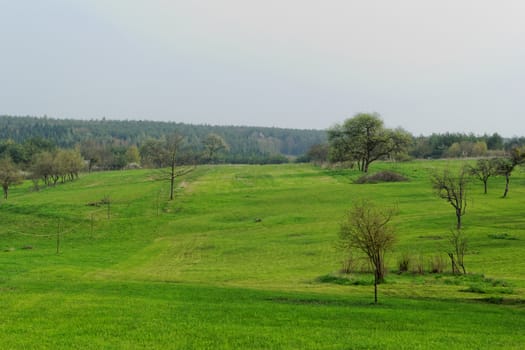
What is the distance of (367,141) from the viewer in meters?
125

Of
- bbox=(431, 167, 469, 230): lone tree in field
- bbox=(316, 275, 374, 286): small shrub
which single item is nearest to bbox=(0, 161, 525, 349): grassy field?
Answer: bbox=(316, 275, 374, 286): small shrub

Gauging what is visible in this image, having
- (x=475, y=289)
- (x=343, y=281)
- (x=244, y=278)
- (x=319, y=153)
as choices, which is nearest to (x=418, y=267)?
(x=343, y=281)

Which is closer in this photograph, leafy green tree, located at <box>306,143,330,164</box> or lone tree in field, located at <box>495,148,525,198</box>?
lone tree in field, located at <box>495,148,525,198</box>

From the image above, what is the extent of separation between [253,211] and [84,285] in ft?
146

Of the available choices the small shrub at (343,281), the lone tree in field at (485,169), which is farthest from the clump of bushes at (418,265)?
the lone tree in field at (485,169)

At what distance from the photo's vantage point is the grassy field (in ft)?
63.9

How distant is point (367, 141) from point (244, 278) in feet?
318

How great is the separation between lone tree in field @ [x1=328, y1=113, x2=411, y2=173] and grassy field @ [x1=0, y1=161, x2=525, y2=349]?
41.6m

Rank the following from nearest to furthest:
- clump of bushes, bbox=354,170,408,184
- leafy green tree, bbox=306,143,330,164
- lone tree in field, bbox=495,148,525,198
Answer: lone tree in field, bbox=495,148,525,198 < clump of bushes, bbox=354,170,408,184 < leafy green tree, bbox=306,143,330,164

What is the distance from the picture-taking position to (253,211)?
7425 centimetres

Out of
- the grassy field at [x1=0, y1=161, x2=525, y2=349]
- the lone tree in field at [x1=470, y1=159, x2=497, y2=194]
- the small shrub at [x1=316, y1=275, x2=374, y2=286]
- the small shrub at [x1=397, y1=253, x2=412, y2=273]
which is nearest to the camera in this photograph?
the grassy field at [x1=0, y1=161, x2=525, y2=349]

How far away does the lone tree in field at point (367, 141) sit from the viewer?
125250 mm

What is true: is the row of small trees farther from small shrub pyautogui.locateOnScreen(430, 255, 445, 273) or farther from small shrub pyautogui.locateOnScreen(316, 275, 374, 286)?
small shrub pyautogui.locateOnScreen(430, 255, 445, 273)

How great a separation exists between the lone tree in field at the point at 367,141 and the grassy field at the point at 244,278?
137ft
